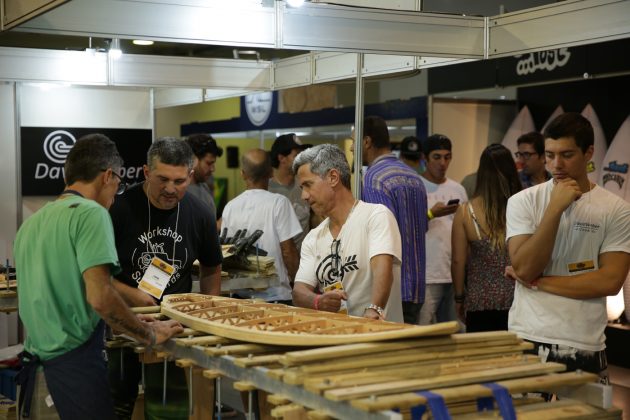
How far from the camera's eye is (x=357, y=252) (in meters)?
3.89

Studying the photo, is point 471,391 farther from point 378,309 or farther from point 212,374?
point 378,309

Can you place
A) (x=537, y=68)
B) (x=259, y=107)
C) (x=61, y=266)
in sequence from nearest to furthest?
(x=61, y=266) → (x=537, y=68) → (x=259, y=107)

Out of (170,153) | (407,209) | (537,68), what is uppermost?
(537,68)

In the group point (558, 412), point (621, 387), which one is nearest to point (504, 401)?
point (558, 412)

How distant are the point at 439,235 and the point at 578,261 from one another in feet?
9.62

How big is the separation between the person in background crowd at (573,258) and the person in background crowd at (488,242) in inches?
53.7

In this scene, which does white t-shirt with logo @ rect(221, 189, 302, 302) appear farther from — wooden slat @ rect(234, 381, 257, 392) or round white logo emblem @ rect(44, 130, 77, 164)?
wooden slat @ rect(234, 381, 257, 392)

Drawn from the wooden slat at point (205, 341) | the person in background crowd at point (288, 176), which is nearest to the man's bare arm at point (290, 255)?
the person in background crowd at point (288, 176)

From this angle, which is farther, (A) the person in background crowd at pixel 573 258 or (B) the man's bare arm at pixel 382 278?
(B) the man's bare arm at pixel 382 278

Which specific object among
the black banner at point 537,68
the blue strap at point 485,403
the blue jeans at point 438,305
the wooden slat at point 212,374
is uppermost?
the black banner at point 537,68

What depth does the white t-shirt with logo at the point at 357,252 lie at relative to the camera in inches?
151

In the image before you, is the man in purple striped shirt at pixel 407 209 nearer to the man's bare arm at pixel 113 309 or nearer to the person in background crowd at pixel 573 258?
the person in background crowd at pixel 573 258

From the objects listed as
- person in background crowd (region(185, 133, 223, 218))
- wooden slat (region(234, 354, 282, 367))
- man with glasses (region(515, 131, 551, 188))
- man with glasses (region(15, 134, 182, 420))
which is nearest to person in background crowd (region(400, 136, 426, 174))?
man with glasses (region(515, 131, 551, 188))

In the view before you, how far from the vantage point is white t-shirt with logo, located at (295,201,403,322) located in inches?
151
